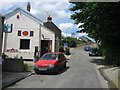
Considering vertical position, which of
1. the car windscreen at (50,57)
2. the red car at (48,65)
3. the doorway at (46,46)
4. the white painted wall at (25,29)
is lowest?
the red car at (48,65)

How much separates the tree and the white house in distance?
594cm

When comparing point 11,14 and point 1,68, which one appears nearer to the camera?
point 1,68

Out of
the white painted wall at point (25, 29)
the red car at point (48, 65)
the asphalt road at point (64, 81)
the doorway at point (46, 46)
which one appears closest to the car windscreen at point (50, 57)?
the red car at point (48, 65)

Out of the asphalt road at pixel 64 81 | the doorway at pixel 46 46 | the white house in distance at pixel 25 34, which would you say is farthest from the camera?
the doorway at pixel 46 46

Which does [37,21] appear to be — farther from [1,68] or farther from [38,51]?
[1,68]

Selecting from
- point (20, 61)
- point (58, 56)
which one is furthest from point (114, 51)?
point (20, 61)

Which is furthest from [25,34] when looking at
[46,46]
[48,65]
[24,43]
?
[48,65]

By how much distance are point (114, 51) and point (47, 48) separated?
1143 cm

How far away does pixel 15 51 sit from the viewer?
32875 mm

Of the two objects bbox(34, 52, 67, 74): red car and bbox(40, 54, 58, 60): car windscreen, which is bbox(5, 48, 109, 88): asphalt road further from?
bbox(40, 54, 58, 60): car windscreen

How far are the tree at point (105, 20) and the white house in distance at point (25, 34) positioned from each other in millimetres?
5941

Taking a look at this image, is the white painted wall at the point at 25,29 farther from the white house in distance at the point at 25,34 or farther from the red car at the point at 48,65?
the red car at the point at 48,65

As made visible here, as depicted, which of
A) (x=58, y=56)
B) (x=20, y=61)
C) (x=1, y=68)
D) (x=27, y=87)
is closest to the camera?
(x=27, y=87)

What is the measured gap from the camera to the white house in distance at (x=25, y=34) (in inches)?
1331
